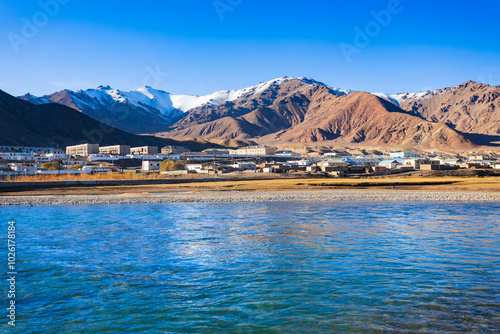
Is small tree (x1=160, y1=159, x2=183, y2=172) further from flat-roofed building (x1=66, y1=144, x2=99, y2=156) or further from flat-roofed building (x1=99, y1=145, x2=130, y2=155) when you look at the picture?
flat-roofed building (x1=66, y1=144, x2=99, y2=156)

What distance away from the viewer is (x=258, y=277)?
13531 millimetres

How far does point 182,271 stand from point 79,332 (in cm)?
522

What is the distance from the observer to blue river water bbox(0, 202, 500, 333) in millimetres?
9922

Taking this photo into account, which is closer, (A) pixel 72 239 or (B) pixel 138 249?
(B) pixel 138 249

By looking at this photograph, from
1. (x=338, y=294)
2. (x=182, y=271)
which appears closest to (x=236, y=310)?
(x=338, y=294)

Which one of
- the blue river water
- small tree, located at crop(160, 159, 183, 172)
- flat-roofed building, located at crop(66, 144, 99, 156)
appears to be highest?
flat-roofed building, located at crop(66, 144, 99, 156)

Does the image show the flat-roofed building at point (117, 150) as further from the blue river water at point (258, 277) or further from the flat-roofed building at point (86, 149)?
the blue river water at point (258, 277)

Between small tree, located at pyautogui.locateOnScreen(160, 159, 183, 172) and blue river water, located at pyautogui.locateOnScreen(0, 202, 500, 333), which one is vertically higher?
small tree, located at pyautogui.locateOnScreen(160, 159, 183, 172)

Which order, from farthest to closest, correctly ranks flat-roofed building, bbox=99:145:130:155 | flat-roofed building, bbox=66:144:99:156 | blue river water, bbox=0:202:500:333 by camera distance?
flat-roofed building, bbox=99:145:130:155 → flat-roofed building, bbox=66:144:99:156 → blue river water, bbox=0:202:500:333

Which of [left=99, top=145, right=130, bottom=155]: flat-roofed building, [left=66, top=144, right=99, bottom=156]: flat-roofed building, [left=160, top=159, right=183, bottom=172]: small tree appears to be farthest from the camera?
[left=99, top=145, right=130, bottom=155]: flat-roofed building

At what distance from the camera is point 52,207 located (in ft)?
122

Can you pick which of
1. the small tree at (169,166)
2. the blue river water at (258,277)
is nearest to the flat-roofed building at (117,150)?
the small tree at (169,166)

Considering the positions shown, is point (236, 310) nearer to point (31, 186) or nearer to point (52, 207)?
point (52, 207)

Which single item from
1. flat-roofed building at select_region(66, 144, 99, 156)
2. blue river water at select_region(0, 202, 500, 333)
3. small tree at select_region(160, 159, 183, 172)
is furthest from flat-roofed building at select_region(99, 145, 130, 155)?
blue river water at select_region(0, 202, 500, 333)
